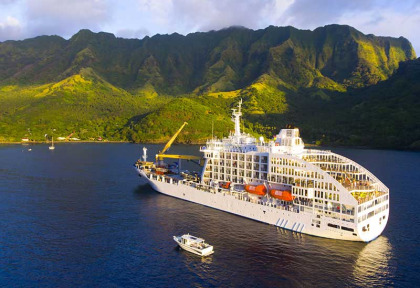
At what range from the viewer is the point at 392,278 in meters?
32.0

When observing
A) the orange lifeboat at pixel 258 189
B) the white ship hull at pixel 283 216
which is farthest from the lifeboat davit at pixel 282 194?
the orange lifeboat at pixel 258 189

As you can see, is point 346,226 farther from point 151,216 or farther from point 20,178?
point 20,178

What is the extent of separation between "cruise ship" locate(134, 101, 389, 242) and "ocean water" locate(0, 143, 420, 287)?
1.50 metres

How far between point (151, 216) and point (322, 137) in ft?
522

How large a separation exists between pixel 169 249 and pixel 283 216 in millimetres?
14386

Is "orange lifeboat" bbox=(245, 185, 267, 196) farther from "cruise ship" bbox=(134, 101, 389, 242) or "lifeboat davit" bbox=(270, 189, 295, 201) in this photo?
"lifeboat davit" bbox=(270, 189, 295, 201)

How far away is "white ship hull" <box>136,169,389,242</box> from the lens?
1523 inches

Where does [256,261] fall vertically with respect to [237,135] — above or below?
below

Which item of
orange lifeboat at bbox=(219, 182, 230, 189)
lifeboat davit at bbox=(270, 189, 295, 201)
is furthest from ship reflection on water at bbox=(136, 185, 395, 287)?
orange lifeboat at bbox=(219, 182, 230, 189)

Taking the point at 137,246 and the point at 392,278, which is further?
the point at 137,246

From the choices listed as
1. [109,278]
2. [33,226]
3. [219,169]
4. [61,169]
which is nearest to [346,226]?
[219,169]

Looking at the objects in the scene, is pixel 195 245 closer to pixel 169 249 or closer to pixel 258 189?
pixel 169 249

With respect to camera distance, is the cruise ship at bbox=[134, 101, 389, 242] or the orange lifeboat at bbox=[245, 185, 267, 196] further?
the orange lifeboat at bbox=[245, 185, 267, 196]

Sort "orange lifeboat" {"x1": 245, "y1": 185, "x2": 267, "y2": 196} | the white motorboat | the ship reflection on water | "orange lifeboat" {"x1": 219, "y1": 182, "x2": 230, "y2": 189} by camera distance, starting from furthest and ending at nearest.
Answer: "orange lifeboat" {"x1": 219, "y1": 182, "x2": 230, "y2": 189} → "orange lifeboat" {"x1": 245, "y1": 185, "x2": 267, "y2": 196} → the white motorboat → the ship reflection on water
